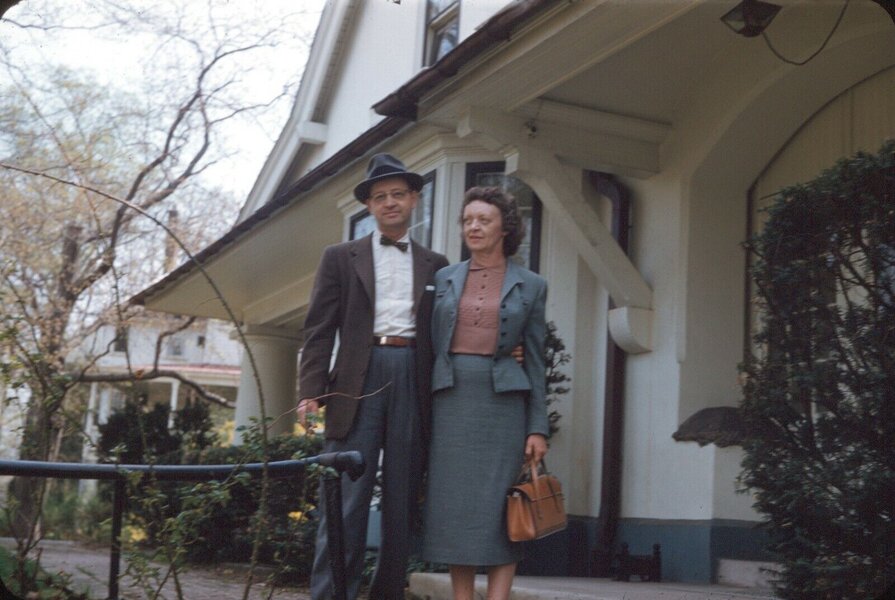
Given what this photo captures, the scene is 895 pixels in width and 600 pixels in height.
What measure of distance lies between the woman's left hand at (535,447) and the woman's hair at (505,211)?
79cm

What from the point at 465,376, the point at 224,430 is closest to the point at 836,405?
the point at 465,376

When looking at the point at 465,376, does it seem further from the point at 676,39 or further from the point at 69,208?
the point at 69,208

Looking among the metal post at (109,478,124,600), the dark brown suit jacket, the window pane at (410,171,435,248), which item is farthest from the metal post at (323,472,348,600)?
the window pane at (410,171,435,248)

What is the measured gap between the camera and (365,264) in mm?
4660

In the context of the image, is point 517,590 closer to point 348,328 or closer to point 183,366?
point 348,328

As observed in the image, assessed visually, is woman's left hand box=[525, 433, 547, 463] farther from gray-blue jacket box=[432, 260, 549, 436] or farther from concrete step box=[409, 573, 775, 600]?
concrete step box=[409, 573, 775, 600]

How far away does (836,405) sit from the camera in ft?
14.5

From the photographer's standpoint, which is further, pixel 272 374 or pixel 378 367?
pixel 272 374

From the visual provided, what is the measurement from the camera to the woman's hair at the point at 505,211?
15.1 ft

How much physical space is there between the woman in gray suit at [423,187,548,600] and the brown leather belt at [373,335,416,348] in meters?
0.10

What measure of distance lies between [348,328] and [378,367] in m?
0.22

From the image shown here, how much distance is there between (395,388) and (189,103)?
1523 cm

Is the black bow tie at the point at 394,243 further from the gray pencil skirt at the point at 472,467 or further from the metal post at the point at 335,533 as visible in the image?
the metal post at the point at 335,533

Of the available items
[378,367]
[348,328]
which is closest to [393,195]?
[348,328]
